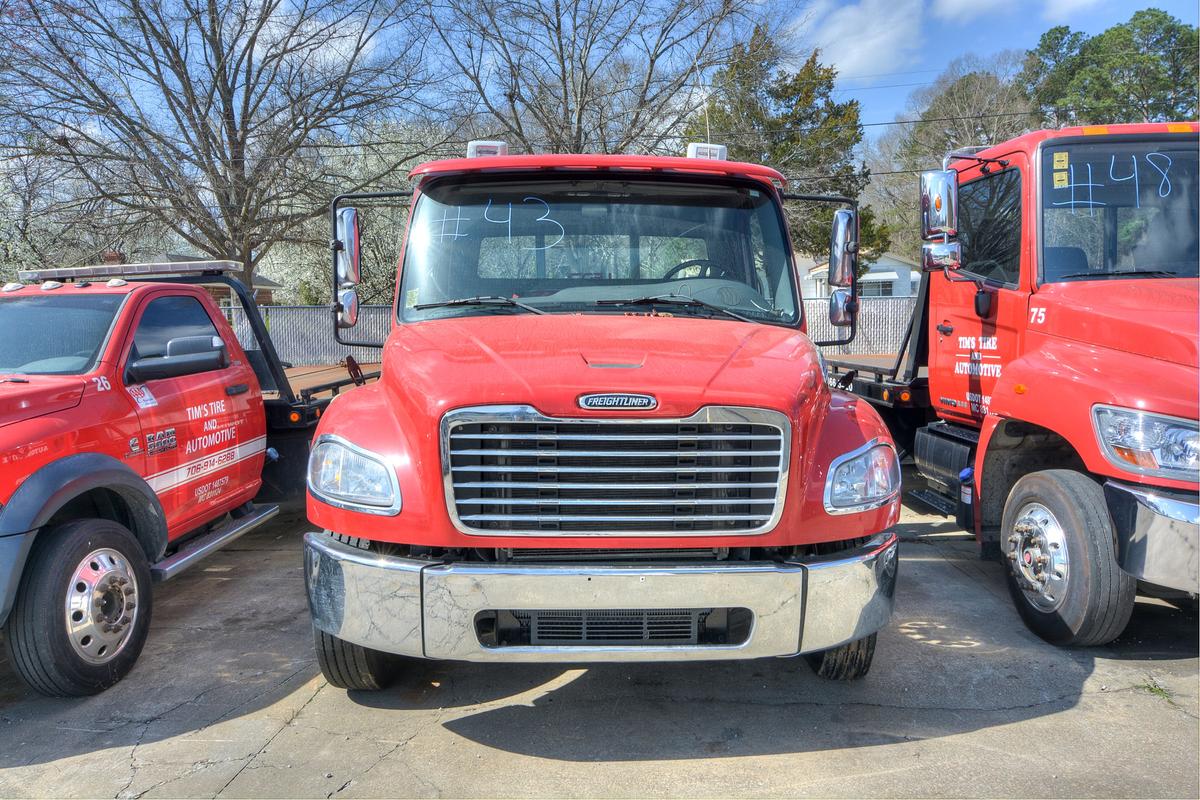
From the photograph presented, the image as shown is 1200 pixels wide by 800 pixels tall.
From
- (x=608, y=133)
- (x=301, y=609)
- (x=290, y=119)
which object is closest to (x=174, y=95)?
(x=290, y=119)

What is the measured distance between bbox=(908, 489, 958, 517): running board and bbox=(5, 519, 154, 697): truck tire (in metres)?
4.93

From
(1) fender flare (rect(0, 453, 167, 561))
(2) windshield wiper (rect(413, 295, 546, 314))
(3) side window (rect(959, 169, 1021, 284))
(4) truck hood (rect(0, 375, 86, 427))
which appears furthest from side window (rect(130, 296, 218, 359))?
(3) side window (rect(959, 169, 1021, 284))

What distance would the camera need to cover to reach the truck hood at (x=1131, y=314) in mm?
3791

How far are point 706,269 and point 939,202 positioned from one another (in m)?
1.72

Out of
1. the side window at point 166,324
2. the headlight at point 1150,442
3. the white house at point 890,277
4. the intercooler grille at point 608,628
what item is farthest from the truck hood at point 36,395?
the white house at point 890,277

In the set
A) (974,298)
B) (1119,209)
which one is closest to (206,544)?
(974,298)

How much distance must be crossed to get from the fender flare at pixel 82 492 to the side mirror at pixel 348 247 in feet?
4.85

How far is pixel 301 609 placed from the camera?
4.94 meters

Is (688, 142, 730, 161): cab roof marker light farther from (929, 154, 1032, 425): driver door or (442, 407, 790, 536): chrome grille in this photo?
(442, 407, 790, 536): chrome grille

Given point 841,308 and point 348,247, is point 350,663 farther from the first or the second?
point 841,308

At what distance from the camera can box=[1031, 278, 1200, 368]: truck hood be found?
12.4 feet

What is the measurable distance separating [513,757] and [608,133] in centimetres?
2104

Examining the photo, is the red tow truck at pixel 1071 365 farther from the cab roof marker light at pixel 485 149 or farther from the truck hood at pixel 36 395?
the truck hood at pixel 36 395

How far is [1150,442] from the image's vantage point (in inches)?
141
